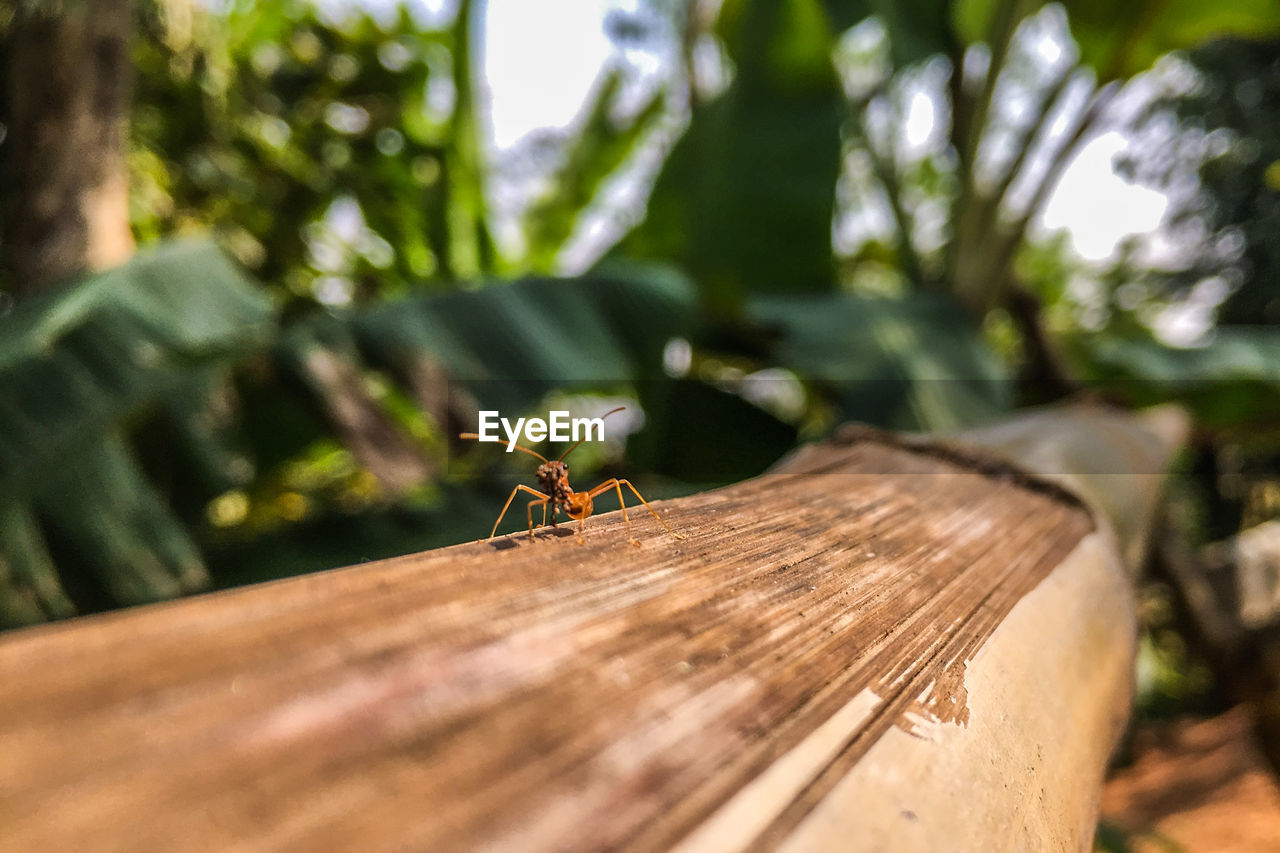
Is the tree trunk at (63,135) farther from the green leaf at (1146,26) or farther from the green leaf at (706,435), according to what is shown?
the green leaf at (1146,26)

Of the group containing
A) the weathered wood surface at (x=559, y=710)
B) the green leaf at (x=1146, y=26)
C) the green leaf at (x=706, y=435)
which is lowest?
the green leaf at (x=706, y=435)

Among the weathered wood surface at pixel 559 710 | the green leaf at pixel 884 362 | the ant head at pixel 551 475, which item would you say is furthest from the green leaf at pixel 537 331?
the weathered wood surface at pixel 559 710

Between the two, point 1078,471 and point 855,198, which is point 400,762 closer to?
point 1078,471

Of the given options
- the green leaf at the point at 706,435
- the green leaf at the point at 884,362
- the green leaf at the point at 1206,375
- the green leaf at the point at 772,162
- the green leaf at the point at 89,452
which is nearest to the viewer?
the green leaf at the point at 89,452

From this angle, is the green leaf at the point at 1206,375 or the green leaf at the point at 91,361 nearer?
the green leaf at the point at 91,361

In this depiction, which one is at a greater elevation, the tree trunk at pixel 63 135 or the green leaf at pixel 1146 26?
the green leaf at pixel 1146 26

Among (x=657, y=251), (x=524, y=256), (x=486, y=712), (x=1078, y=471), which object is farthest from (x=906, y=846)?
(x=524, y=256)

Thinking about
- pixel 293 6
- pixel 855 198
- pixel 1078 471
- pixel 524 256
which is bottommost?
pixel 1078 471
